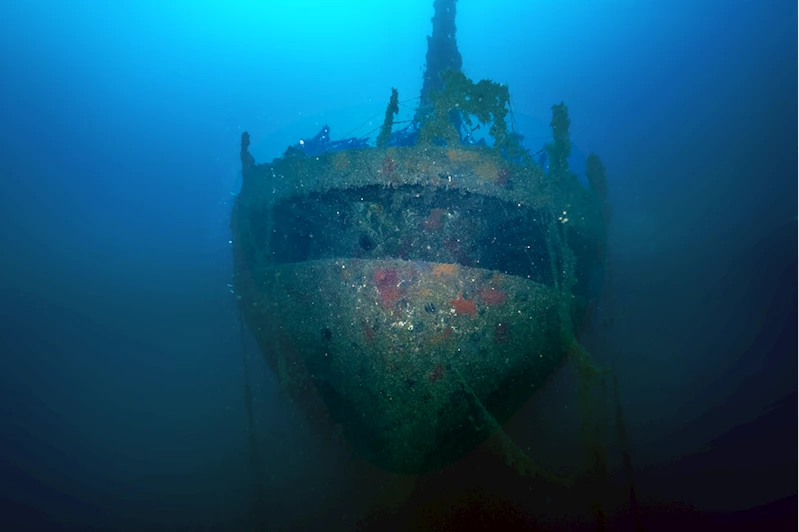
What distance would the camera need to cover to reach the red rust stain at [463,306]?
3.15 metres

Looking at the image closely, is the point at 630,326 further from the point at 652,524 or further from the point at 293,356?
the point at 293,356

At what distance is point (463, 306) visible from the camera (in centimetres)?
317

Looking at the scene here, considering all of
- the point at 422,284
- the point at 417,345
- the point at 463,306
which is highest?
the point at 422,284

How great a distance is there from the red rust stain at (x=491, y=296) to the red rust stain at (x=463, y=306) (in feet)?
0.33

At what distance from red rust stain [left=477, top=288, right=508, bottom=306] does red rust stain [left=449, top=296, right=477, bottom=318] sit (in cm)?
10

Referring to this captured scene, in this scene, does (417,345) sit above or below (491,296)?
below

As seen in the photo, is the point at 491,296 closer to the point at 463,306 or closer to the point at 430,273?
the point at 463,306

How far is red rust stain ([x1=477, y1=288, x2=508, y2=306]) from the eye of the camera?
10.5 feet

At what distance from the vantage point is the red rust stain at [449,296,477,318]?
315 centimetres

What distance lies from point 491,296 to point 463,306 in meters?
0.27

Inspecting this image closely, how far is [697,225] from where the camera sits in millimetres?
11453

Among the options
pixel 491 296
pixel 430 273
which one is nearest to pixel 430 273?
pixel 430 273

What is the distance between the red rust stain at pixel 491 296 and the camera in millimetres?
3186

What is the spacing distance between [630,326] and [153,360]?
570 inches
